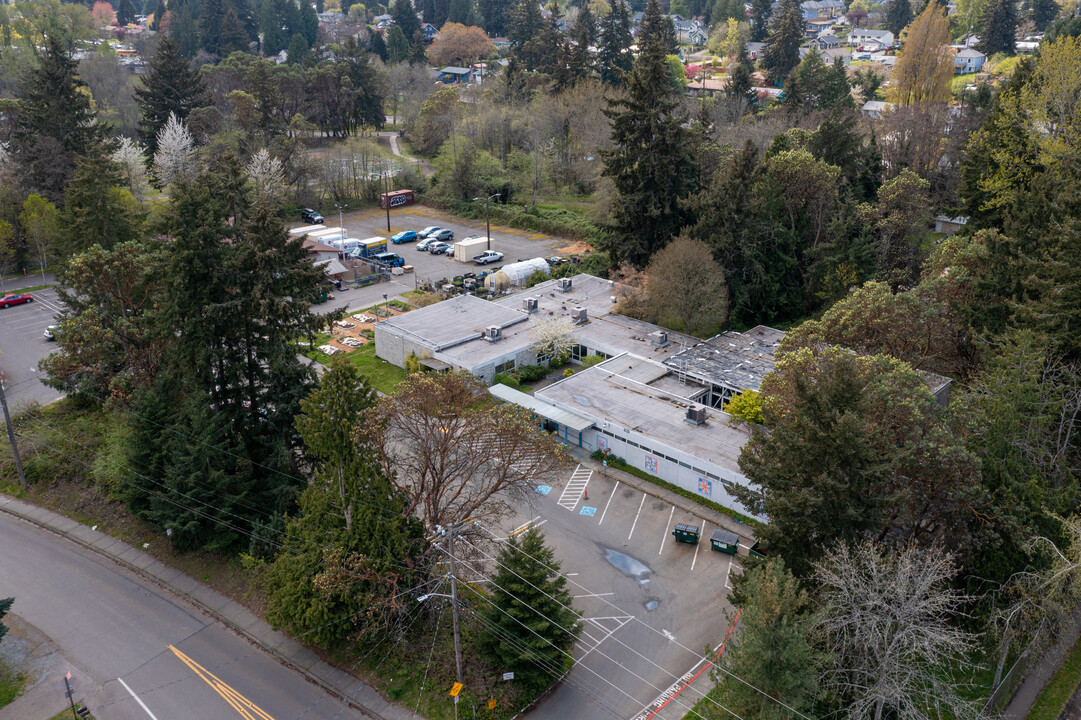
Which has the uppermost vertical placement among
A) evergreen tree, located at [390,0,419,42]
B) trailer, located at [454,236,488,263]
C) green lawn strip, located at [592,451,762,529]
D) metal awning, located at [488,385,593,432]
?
evergreen tree, located at [390,0,419,42]

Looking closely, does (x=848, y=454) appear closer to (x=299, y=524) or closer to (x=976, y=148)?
(x=299, y=524)

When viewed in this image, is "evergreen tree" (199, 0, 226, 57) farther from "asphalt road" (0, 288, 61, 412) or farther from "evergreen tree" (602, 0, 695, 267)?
"evergreen tree" (602, 0, 695, 267)

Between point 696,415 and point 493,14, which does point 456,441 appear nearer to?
point 696,415

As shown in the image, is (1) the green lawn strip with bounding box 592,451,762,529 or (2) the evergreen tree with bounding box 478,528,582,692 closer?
(2) the evergreen tree with bounding box 478,528,582,692

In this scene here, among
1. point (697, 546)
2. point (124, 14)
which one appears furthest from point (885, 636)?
point (124, 14)

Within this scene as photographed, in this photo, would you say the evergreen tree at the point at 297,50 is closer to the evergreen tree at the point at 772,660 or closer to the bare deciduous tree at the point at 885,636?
the bare deciduous tree at the point at 885,636

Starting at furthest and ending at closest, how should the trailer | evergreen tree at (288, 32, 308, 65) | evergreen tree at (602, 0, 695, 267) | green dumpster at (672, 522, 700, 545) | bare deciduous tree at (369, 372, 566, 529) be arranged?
evergreen tree at (288, 32, 308, 65), the trailer, evergreen tree at (602, 0, 695, 267), green dumpster at (672, 522, 700, 545), bare deciduous tree at (369, 372, 566, 529)

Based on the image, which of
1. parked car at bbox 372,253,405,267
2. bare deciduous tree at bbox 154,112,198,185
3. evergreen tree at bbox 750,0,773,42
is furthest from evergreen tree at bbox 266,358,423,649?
evergreen tree at bbox 750,0,773,42
